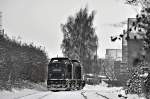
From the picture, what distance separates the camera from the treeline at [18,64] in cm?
3500

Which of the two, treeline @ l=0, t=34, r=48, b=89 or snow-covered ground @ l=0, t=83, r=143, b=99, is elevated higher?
treeline @ l=0, t=34, r=48, b=89

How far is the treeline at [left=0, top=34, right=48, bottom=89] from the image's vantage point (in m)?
35.0

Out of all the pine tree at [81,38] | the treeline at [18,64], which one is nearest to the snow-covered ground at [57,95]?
the treeline at [18,64]

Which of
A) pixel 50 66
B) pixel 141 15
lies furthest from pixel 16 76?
pixel 141 15

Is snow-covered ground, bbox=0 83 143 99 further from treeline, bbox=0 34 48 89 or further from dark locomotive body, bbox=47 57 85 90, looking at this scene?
dark locomotive body, bbox=47 57 85 90

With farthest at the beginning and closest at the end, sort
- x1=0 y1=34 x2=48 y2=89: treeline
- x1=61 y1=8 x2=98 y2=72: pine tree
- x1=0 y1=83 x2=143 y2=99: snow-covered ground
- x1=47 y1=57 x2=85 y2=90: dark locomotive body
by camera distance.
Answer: x1=61 y1=8 x2=98 y2=72: pine tree → x1=47 y1=57 x2=85 y2=90: dark locomotive body → x1=0 y1=34 x2=48 y2=89: treeline → x1=0 y1=83 x2=143 y2=99: snow-covered ground

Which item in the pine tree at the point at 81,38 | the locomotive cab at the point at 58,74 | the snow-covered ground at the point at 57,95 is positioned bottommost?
the snow-covered ground at the point at 57,95

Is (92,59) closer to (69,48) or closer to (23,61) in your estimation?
(69,48)

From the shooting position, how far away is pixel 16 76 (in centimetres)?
4050

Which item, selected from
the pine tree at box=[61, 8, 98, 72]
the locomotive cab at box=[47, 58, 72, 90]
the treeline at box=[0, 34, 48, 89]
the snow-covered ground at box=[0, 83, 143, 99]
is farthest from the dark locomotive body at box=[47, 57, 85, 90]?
the pine tree at box=[61, 8, 98, 72]

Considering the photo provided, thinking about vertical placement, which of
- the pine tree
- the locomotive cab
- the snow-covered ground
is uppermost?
the pine tree

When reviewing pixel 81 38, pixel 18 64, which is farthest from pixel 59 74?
pixel 81 38

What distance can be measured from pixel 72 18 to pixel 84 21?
1.99 m

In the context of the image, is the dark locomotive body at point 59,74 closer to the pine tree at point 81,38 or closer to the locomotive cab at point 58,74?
A: the locomotive cab at point 58,74
